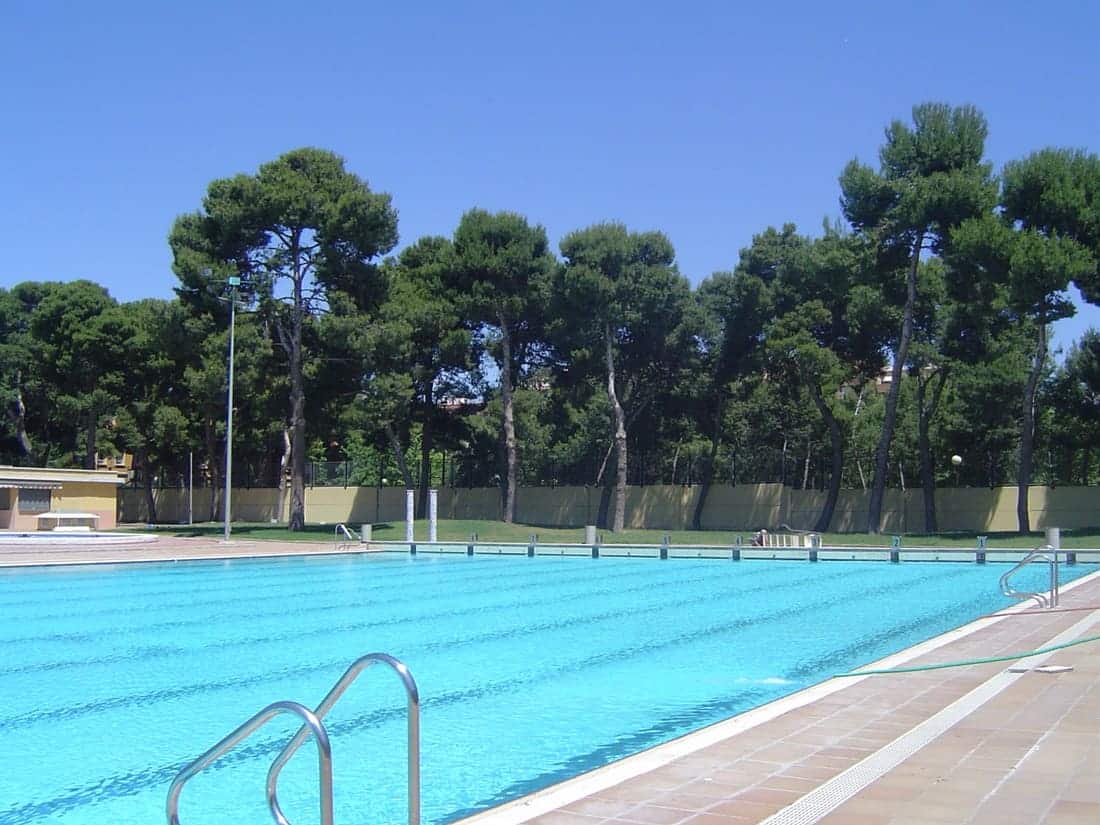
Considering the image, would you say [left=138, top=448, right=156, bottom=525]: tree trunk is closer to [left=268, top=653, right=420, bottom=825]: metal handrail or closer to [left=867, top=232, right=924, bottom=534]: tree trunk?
[left=867, top=232, right=924, bottom=534]: tree trunk

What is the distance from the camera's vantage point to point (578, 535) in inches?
1489

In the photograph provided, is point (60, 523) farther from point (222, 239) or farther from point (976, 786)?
point (976, 786)

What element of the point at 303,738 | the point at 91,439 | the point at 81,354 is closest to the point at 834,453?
the point at 91,439

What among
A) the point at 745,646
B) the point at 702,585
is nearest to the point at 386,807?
the point at 745,646

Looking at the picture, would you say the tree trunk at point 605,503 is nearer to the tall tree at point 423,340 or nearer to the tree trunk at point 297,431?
the tall tree at point 423,340

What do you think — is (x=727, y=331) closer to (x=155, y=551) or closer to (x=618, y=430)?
(x=618, y=430)

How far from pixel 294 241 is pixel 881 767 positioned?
35.8 meters

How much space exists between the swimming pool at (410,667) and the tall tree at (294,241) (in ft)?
58.2

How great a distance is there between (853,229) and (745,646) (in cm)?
2527

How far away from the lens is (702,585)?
19609 mm

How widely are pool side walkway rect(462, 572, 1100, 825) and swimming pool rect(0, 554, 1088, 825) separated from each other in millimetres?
1250

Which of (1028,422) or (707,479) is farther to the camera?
(707,479)

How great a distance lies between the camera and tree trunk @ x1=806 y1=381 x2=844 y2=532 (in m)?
36.8

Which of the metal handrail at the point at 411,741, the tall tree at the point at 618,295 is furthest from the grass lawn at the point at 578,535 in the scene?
the metal handrail at the point at 411,741
